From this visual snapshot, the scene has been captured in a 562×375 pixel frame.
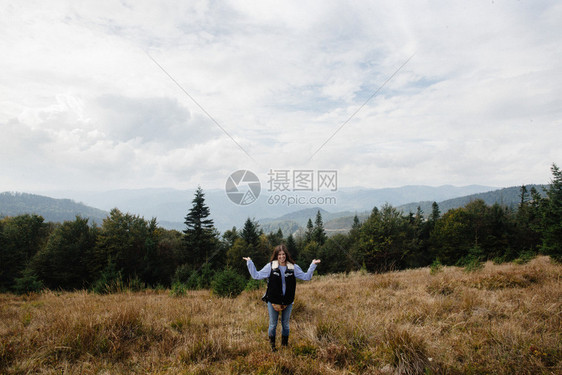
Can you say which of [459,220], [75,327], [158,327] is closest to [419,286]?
[158,327]

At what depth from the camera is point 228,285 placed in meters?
9.91

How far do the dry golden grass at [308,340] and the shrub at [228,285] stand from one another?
3.08 meters

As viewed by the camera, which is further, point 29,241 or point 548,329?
point 29,241

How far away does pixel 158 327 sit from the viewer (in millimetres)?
5188

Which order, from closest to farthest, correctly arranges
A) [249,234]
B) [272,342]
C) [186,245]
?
[272,342] → [186,245] → [249,234]

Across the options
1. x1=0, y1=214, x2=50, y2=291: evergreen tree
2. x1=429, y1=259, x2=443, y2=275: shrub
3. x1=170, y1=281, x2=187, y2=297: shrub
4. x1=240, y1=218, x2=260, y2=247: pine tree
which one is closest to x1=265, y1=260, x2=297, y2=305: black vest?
x1=170, y1=281, x2=187, y2=297: shrub

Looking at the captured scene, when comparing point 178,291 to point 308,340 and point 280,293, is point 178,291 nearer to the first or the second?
point 280,293

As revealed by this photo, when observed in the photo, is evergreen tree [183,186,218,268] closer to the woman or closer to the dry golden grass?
the dry golden grass

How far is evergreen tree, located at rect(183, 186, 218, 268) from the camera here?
3922cm

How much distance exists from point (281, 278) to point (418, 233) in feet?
200

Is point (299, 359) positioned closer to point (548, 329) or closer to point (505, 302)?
point (548, 329)

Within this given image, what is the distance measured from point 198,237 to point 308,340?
37527 mm

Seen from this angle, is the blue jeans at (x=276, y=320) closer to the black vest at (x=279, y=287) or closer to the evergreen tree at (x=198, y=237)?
the black vest at (x=279, y=287)

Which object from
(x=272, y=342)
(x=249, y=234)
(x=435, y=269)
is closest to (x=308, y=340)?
(x=272, y=342)
